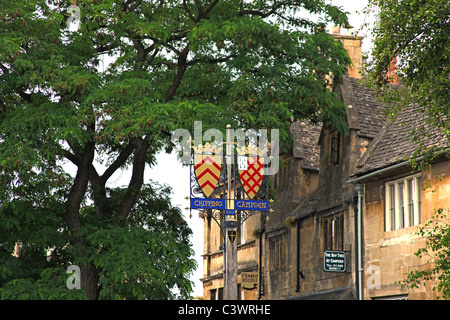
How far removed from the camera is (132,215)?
25.0m

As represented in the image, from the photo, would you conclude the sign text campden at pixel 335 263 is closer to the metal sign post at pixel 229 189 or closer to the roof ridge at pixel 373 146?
the roof ridge at pixel 373 146

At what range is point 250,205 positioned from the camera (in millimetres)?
21109

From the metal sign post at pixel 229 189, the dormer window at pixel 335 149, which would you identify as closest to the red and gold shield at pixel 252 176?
the metal sign post at pixel 229 189

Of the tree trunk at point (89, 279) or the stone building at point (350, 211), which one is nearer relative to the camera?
the tree trunk at point (89, 279)

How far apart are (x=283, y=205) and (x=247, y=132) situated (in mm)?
14981

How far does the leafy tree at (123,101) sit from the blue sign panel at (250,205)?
183cm

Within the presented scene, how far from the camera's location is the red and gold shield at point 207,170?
67.5ft

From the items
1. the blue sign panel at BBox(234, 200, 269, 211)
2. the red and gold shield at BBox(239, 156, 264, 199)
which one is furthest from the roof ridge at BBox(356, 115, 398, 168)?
the blue sign panel at BBox(234, 200, 269, 211)

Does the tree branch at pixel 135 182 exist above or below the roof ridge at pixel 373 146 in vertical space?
below

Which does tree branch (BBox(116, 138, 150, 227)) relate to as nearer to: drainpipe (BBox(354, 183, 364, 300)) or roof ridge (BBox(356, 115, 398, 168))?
drainpipe (BBox(354, 183, 364, 300))

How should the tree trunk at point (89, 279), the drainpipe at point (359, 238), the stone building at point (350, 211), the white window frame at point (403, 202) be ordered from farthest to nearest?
the drainpipe at point (359, 238) → the stone building at point (350, 211) → the white window frame at point (403, 202) → the tree trunk at point (89, 279)

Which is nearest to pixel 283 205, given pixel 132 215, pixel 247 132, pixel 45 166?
pixel 132 215

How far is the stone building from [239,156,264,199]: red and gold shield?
84.0 inches

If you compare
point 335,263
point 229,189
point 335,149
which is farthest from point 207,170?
point 335,149
